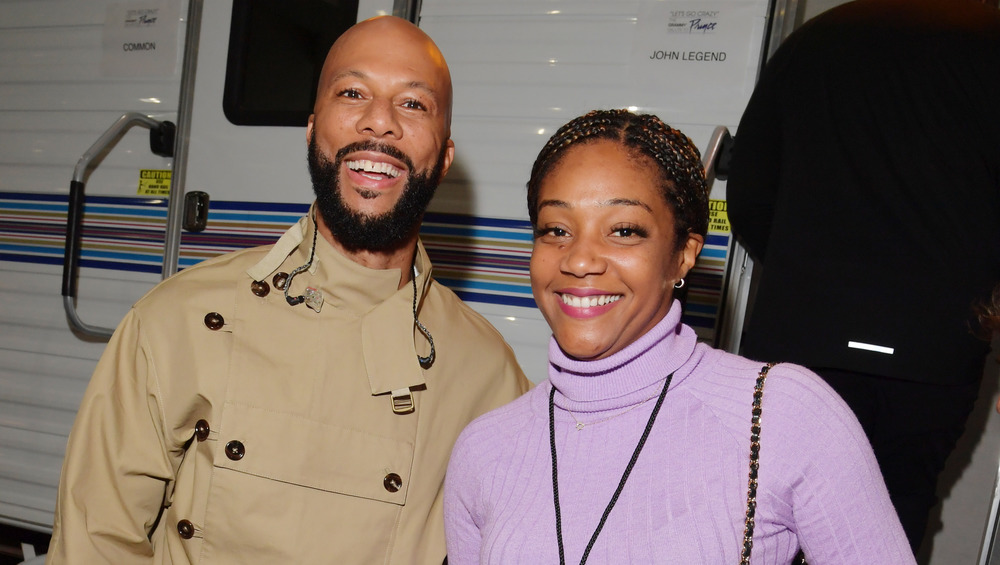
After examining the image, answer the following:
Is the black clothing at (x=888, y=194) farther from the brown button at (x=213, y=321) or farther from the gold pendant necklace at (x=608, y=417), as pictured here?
the brown button at (x=213, y=321)

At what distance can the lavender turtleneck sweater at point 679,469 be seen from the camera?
4.65 ft

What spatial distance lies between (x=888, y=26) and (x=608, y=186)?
3.98 ft

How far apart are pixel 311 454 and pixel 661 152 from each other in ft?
3.24

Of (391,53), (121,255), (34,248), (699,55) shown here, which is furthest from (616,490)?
(34,248)

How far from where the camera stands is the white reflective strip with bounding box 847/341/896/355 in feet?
6.92

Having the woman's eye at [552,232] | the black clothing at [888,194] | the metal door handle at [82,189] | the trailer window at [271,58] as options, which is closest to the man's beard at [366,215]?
the woman's eye at [552,232]

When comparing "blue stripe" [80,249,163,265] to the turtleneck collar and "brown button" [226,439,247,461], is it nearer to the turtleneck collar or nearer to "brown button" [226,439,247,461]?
"brown button" [226,439,247,461]

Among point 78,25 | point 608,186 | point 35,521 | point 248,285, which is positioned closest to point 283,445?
point 248,285

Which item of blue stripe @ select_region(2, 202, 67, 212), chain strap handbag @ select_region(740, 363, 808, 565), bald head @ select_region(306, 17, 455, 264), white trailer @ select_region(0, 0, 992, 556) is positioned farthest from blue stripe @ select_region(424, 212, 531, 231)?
blue stripe @ select_region(2, 202, 67, 212)

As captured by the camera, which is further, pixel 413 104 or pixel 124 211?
pixel 124 211

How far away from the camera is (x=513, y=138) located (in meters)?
3.13

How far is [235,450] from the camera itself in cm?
194

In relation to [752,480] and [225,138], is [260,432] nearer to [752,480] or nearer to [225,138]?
[752,480]

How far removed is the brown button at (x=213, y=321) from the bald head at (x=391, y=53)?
589mm
